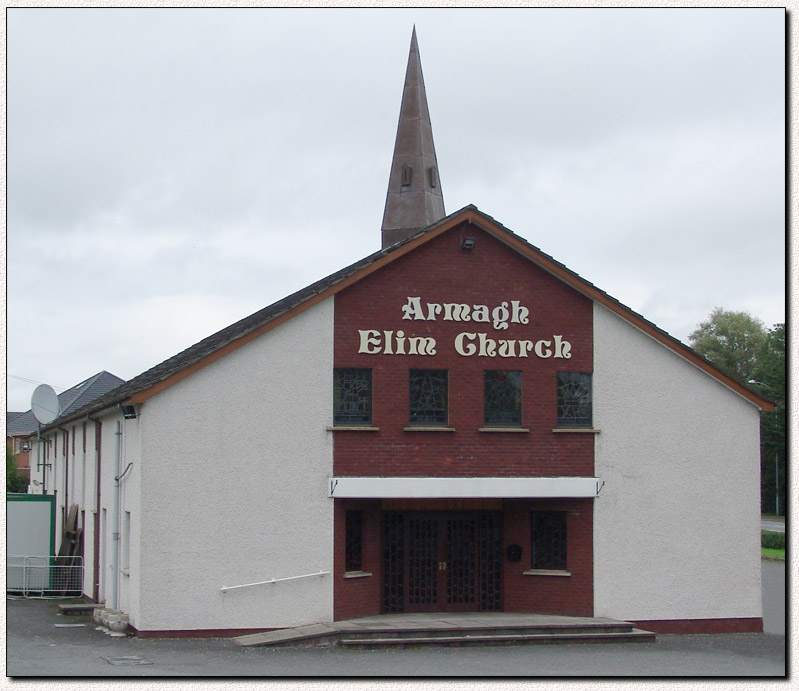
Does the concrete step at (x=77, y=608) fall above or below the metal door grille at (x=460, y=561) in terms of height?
below

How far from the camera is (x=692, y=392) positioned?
71.4 ft

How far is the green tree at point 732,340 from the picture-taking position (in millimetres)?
90188

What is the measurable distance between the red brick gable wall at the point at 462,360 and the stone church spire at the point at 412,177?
13.9m

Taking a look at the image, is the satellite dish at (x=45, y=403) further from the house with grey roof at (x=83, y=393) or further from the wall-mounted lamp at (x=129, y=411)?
the house with grey roof at (x=83, y=393)

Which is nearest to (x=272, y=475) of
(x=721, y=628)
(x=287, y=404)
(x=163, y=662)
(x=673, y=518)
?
(x=287, y=404)

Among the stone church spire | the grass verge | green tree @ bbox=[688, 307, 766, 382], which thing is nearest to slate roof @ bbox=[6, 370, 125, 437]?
the stone church spire

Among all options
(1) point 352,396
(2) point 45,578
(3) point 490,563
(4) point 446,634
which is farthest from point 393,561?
(2) point 45,578

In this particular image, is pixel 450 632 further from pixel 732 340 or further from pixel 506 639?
pixel 732 340

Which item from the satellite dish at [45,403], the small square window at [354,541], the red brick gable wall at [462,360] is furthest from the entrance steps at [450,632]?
the satellite dish at [45,403]

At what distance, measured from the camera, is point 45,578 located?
2650 centimetres

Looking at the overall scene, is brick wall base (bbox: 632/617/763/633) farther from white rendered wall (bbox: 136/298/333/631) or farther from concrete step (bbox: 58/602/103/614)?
concrete step (bbox: 58/602/103/614)

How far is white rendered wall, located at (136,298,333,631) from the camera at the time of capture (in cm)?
1888

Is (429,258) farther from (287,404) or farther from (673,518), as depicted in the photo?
(673,518)

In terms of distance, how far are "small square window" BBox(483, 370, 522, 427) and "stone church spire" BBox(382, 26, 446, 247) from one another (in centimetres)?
1423
